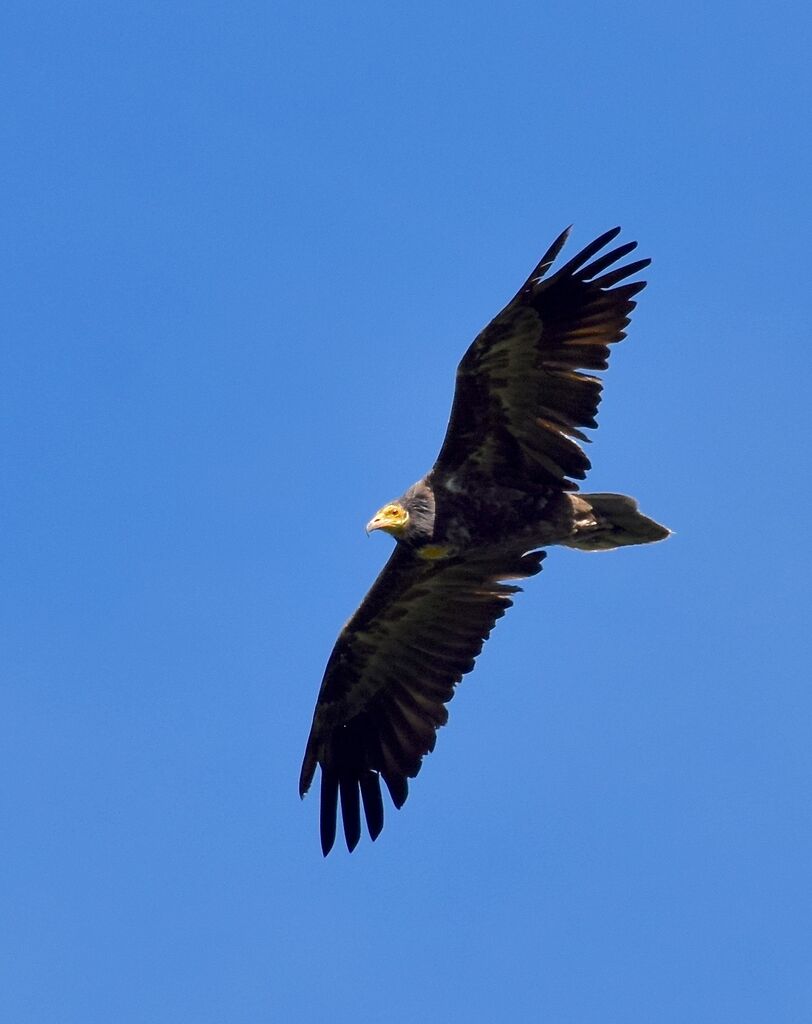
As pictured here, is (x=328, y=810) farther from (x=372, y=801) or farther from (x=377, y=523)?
(x=377, y=523)

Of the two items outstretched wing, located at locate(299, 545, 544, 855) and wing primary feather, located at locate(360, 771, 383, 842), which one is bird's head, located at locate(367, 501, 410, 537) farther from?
wing primary feather, located at locate(360, 771, 383, 842)

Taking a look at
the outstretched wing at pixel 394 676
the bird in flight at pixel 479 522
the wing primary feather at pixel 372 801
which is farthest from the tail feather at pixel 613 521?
the wing primary feather at pixel 372 801

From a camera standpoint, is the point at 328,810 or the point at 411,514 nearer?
the point at 411,514

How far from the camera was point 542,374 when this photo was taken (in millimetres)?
14023

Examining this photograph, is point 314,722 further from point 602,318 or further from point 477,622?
point 602,318

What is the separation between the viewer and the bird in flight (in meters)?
13.9

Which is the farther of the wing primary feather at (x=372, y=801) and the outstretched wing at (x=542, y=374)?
the wing primary feather at (x=372, y=801)

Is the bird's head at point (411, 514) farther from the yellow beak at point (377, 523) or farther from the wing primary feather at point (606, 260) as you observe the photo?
the wing primary feather at point (606, 260)

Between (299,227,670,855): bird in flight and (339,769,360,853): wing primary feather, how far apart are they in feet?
0.04

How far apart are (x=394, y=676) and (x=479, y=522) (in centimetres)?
216

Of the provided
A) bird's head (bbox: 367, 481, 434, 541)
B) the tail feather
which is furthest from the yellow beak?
the tail feather

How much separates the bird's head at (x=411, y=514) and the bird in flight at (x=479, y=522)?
0.01 metres

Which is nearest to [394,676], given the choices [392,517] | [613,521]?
[392,517]

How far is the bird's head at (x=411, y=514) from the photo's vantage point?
47.0 feet
